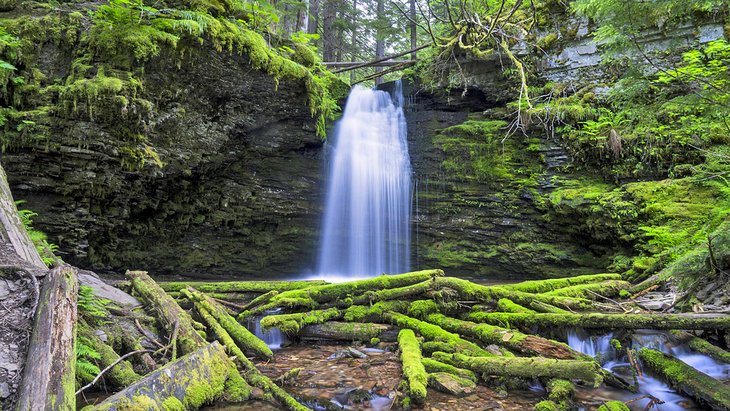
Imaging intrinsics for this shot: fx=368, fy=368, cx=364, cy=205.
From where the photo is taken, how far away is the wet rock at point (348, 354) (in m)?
4.34

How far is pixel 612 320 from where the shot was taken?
4.13 meters

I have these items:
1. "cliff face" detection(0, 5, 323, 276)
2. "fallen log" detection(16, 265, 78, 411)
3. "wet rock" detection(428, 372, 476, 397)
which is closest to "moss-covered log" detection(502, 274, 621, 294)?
"wet rock" detection(428, 372, 476, 397)

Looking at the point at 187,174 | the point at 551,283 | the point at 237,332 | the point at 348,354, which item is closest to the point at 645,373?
the point at 551,283

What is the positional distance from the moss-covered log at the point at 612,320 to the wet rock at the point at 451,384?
4.63ft

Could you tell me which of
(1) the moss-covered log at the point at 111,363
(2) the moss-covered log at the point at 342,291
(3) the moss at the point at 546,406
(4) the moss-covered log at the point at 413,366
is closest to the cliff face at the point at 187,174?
(2) the moss-covered log at the point at 342,291

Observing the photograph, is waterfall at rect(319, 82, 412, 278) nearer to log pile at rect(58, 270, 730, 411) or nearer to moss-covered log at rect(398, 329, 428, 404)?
log pile at rect(58, 270, 730, 411)

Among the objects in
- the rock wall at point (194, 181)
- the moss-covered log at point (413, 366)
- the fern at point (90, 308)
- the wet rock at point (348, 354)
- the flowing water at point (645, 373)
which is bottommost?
the wet rock at point (348, 354)

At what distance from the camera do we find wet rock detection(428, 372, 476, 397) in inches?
131

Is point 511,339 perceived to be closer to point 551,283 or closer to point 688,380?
point 688,380

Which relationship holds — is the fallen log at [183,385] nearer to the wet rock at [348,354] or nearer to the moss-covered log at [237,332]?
the moss-covered log at [237,332]

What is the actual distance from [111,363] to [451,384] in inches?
115

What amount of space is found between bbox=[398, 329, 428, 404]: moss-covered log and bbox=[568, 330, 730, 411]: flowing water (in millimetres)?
1436

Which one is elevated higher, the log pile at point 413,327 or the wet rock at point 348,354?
the log pile at point 413,327

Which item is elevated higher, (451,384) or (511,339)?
(511,339)
